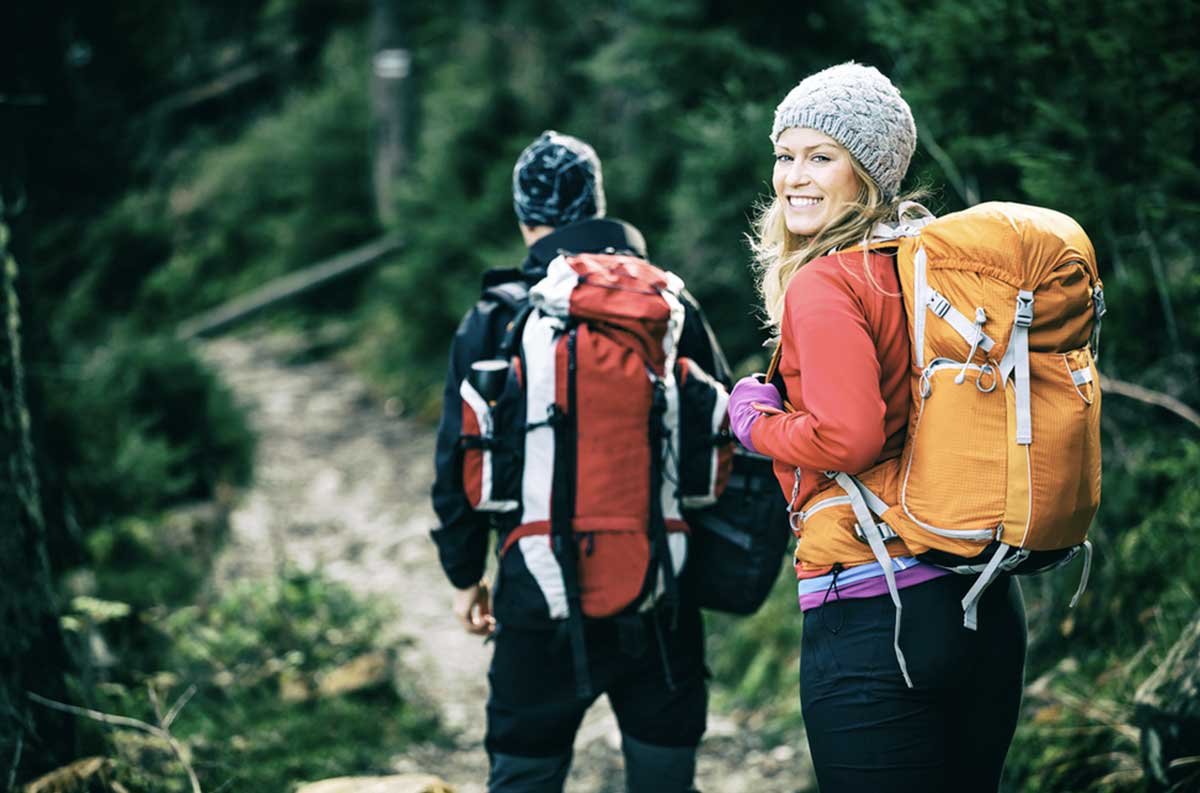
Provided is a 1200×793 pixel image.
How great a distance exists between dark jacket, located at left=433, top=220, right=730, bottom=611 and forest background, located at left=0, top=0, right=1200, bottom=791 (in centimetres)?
90

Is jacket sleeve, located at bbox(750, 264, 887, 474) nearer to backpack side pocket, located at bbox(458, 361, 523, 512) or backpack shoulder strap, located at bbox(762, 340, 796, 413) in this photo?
backpack shoulder strap, located at bbox(762, 340, 796, 413)

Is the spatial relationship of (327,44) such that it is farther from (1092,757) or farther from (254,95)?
(1092,757)

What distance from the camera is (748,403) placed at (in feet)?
7.54

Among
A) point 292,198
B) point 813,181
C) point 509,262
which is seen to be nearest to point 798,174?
point 813,181

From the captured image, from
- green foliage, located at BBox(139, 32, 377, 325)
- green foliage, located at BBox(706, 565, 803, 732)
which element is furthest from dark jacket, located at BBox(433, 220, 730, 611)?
green foliage, located at BBox(139, 32, 377, 325)

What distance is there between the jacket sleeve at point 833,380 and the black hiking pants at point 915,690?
325mm

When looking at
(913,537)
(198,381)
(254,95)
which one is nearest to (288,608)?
(198,381)

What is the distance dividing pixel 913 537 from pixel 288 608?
13.7 ft

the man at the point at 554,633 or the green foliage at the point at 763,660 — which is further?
the green foliage at the point at 763,660

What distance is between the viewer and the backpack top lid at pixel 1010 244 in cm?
200

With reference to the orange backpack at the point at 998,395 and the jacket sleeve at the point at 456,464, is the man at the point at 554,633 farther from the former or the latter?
the orange backpack at the point at 998,395

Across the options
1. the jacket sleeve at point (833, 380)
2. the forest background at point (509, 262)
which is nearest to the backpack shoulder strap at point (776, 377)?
the jacket sleeve at point (833, 380)

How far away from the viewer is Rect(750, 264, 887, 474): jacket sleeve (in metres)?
2.05

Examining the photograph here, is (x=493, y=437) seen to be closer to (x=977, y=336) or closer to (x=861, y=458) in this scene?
(x=861, y=458)
